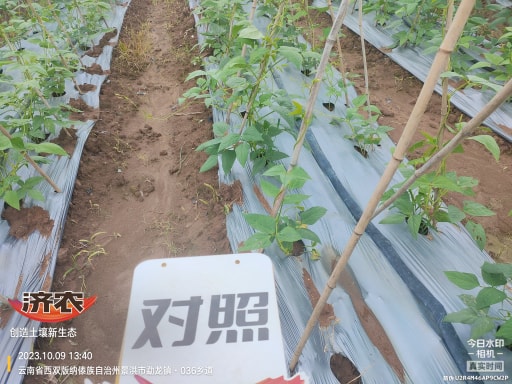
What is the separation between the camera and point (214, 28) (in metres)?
2.48

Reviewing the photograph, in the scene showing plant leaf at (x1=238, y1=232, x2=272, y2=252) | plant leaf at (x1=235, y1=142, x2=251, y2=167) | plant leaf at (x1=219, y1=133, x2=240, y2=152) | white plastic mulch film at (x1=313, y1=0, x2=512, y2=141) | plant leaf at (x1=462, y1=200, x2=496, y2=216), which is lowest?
plant leaf at (x1=238, y1=232, x2=272, y2=252)

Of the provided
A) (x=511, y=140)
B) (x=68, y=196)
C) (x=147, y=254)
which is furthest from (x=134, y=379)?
(x=511, y=140)

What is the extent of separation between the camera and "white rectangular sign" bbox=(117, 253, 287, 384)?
0.84 m

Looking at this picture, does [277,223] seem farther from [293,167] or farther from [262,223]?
[293,167]

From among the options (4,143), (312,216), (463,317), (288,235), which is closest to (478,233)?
(463,317)

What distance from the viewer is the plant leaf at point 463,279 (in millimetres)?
1141

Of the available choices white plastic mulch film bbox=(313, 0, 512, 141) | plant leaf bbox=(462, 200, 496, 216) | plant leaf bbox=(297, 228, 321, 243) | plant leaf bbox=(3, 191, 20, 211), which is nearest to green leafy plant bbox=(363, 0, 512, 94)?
white plastic mulch film bbox=(313, 0, 512, 141)

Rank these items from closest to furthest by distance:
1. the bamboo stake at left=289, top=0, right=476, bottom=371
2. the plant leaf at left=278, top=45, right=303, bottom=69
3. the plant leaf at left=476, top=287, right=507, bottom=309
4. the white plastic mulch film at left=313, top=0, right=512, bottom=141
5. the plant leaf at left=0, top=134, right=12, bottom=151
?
the bamboo stake at left=289, top=0, right=476, bottom=371 → the plant leaf at left=476, top=287, right=507, bottom=309 → the plant leaf at left=278, top=45, right=303, bottom=69 → the plant leaf at left=0, top=134, right=12, bottom=151 → the white plastic mulch film at left=313, top=0, right=512, bottom=141

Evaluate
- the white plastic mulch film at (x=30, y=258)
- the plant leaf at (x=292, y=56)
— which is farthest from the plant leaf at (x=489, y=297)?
the white plastic mulch film at (x=30, y=258)

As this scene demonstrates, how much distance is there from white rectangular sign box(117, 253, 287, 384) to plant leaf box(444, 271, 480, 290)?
0.68 meters

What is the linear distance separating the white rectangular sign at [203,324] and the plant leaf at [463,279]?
2.23 ft

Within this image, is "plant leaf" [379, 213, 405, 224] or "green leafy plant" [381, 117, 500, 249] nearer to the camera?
"green leafy plant" [381, 117, 500, 249]

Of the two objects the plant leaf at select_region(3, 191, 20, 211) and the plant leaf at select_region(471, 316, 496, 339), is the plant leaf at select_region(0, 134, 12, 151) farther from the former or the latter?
the plant leaf at select_region(471, 316, 496, 339)

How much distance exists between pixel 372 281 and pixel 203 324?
32.9 inches
